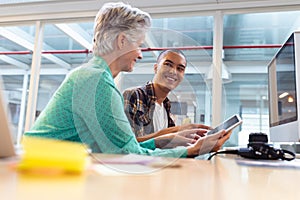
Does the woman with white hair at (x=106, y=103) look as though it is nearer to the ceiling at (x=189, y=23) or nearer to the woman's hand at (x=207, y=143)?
the woman's hand at (x=207, y=143)

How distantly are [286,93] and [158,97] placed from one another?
2.43 feet

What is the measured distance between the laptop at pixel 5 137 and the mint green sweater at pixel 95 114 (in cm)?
30

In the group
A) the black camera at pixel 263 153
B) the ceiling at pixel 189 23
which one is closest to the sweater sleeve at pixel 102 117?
the black camera at pixel 263 153

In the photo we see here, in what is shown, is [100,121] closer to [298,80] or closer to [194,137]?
[194,137]

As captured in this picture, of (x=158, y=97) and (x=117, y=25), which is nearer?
(x=117, y=25)

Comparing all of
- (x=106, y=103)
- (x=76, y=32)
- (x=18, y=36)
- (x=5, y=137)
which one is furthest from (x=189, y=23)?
(x=5, y=137)

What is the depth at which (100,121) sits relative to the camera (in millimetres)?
903

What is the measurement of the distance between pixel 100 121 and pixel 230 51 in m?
3.13

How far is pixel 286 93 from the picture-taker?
1511mm

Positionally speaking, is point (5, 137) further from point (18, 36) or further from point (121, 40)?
point (18, 36)

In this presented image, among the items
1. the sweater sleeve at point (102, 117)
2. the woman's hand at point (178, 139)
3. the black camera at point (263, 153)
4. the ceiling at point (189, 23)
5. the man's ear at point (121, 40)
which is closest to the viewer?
the sweater sleeve at point (102, 117)

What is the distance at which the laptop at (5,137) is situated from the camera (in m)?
0.49

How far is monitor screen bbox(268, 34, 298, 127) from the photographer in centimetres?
139

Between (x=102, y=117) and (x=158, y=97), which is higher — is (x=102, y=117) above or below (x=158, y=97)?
below
